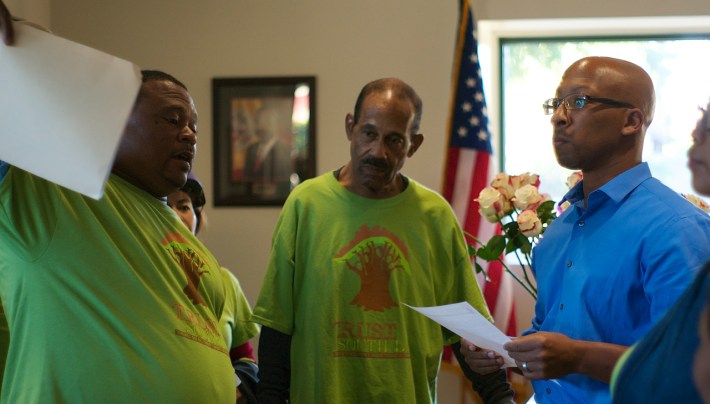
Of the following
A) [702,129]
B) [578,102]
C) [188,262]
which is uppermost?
[578,102]

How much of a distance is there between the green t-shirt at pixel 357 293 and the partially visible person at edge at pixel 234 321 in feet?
0.81

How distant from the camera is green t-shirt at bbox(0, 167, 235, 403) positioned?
1.38 meters

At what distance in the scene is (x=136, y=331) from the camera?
57.4 inches

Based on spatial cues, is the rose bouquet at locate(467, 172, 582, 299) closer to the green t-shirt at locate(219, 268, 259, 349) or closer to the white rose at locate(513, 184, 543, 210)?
the white rose at locate(513, 184, 543, 210)

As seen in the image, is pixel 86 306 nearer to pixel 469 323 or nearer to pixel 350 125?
pixel 469 323

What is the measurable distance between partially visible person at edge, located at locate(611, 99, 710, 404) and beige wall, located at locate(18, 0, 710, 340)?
3131 millimetres

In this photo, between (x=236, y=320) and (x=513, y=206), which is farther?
(x=236, y=320)

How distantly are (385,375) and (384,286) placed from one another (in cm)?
24

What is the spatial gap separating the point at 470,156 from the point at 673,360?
2936 millimetres

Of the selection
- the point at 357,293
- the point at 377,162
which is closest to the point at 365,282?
the point at 357,293

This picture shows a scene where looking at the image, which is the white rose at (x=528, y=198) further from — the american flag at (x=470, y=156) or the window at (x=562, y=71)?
the window at (x=562, y=71)

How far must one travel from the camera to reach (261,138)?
13.3ft

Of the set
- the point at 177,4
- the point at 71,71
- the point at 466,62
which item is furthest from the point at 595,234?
the point at 177,4

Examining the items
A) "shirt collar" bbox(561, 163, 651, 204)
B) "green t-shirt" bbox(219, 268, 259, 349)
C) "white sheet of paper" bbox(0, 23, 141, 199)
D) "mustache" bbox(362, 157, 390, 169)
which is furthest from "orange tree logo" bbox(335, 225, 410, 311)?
"white sheet of paper" bbox(0, 23, 141, 199)
